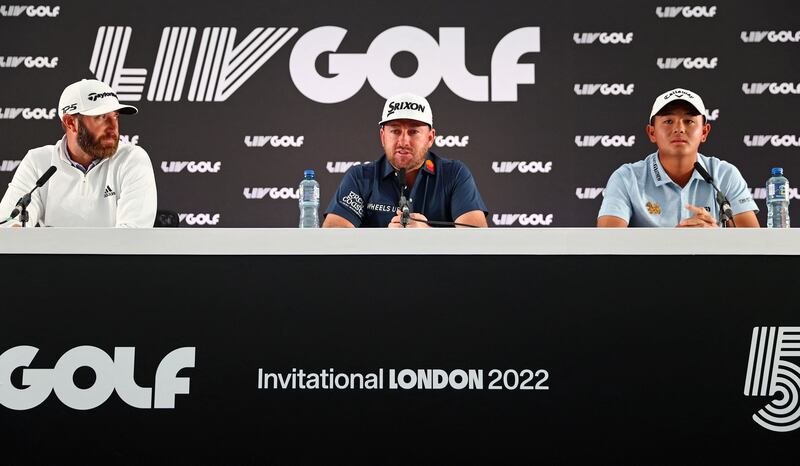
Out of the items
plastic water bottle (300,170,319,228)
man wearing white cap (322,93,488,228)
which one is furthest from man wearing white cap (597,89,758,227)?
plastic water bottle (300,170,319,228)

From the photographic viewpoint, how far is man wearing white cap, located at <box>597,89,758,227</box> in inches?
114

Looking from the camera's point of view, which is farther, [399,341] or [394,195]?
[394,195]

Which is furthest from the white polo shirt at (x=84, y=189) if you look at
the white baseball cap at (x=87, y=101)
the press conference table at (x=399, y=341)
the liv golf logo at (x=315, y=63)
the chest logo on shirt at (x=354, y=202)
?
the liv golf logo at (x=315, y=63)

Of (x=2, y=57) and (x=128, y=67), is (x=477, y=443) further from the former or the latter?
(x=2, y=57)

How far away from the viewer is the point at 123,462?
1598mm

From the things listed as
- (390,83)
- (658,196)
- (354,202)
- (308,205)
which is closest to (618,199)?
(658,196)

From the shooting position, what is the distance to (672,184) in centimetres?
296

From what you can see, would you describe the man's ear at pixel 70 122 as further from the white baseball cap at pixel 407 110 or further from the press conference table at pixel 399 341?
the press conference table at pixel 399 341

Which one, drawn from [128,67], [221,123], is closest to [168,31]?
[128,67]

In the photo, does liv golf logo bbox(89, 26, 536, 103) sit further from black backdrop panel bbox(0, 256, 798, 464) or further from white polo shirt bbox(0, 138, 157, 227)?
black backdrop panel bbox(0, 256, 798, 464)

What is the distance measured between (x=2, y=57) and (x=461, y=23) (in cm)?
247

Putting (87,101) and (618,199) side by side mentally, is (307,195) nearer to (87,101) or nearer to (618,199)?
(87,101)

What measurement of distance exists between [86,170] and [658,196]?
214 cm

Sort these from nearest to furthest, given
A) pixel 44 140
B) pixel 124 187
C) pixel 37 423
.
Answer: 1. pixel 37 423
2. pixel 124 187
3. pixel 44 140
